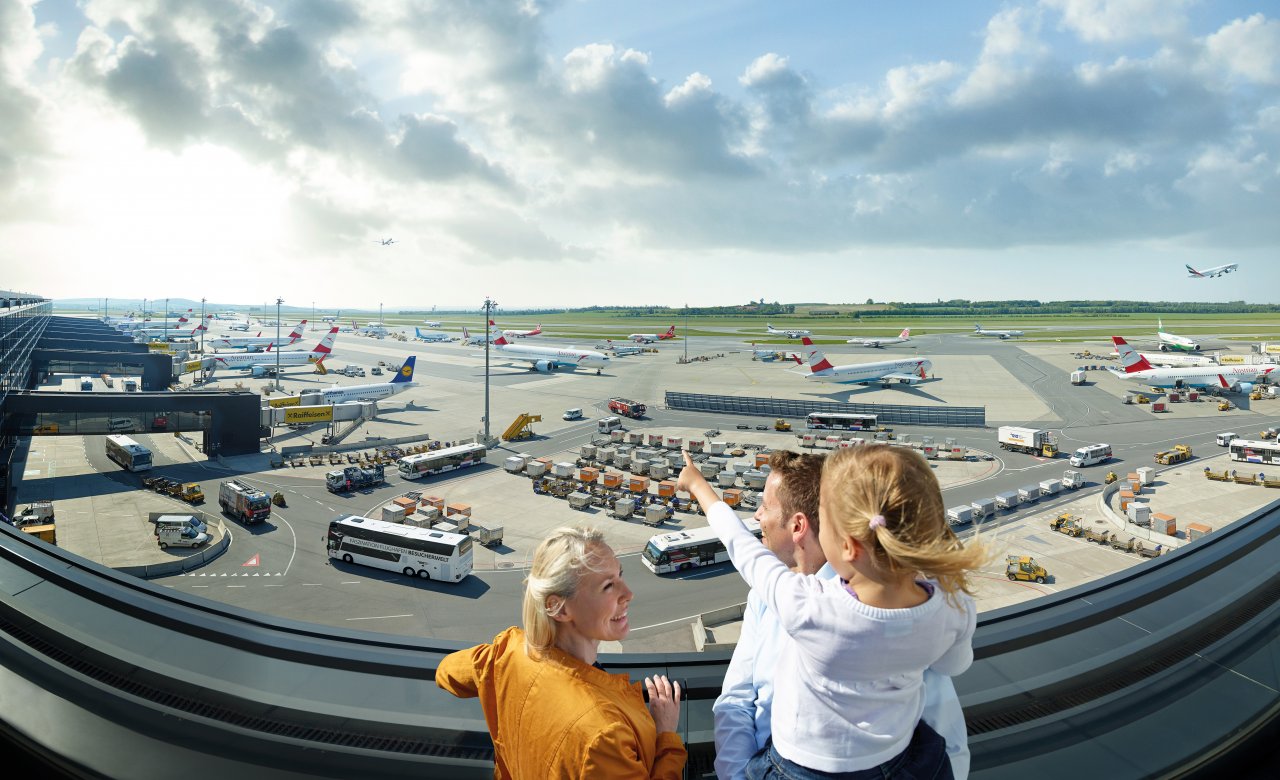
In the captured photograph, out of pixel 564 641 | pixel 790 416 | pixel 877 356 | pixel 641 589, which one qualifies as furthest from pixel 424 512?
pixel 877 356

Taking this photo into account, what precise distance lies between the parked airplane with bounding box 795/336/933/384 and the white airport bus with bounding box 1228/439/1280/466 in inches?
1081

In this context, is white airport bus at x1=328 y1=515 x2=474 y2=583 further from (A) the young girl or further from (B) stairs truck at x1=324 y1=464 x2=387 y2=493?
(A) the young girl

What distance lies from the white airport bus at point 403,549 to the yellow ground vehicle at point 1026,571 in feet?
56.5

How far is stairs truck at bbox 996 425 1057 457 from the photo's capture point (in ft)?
119

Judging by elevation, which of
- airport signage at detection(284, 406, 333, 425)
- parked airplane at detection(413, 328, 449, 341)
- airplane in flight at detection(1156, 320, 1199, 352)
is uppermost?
airplane in flight at detection(1156, 320, 1199, 352)

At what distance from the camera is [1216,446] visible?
37938mm

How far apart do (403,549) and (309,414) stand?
26859 millimetres

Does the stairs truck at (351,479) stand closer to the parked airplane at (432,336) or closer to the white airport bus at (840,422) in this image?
the white airport bus at (840,422)

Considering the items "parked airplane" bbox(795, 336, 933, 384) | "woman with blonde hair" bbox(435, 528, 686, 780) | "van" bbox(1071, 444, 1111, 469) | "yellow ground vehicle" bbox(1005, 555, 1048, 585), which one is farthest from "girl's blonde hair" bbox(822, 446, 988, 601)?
"parked airplane" bbox(795, 336, 933, 384)

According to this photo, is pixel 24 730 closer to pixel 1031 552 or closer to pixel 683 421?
pixel 1031 552

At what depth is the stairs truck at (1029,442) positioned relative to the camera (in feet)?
119

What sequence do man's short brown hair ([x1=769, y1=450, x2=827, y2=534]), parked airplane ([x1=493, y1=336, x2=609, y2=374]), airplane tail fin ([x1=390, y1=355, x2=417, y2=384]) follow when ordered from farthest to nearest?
parked airplane ([x1=493, y1=336, x2=609, y2=374]) → airplane tail fin ([x1=390, y1=355, x2=417, y2=384]) → man's short brown hair ([x1=769, y1=450, x2=827, y2=534])

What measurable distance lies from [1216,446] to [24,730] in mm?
51187

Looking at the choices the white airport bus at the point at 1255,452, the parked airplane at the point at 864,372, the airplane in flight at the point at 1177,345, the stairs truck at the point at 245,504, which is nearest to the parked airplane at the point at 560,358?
the parked airplane at the point at 864,372
